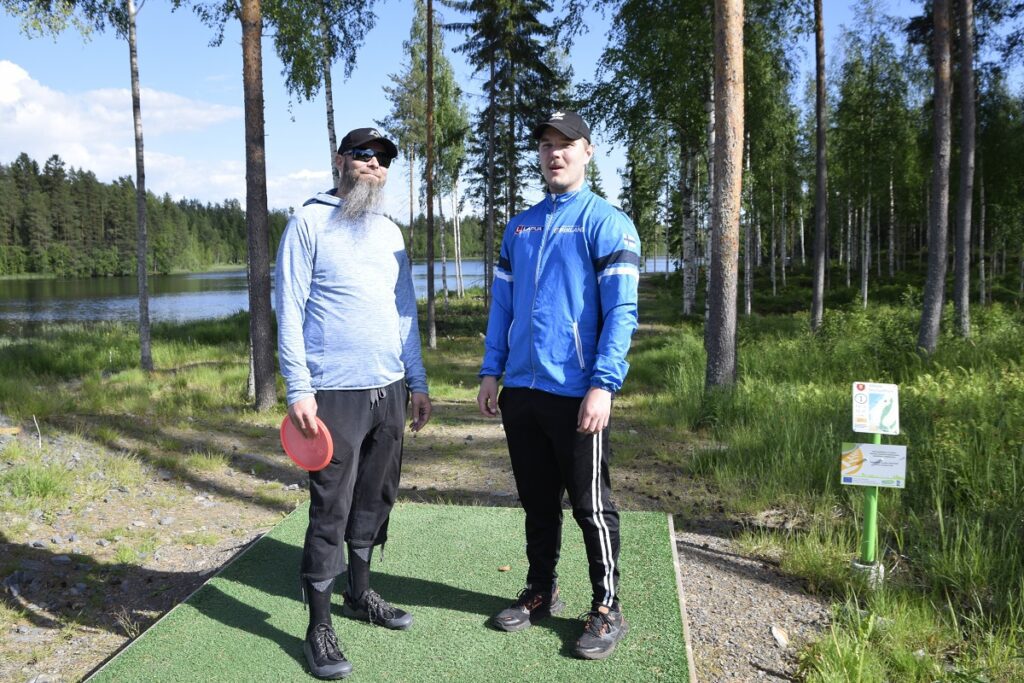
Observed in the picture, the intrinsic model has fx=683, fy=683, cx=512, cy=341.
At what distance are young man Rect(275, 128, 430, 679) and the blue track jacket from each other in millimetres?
567

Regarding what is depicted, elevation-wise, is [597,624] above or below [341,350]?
below

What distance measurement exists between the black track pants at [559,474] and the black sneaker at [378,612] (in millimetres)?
679

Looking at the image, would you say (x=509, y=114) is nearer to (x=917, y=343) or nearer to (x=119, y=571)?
(x=917, y=343)

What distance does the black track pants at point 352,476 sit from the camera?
2.72m

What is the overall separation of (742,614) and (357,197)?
9.02 feet

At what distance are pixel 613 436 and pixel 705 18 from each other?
9608 millimetres

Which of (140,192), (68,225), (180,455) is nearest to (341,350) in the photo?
(180,455)

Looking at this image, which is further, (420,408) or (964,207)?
(964,207)

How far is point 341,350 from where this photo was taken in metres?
2.75

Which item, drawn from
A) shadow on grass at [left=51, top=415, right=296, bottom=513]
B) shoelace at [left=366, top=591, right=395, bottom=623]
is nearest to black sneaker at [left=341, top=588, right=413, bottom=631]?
shoelace at [left=366, top=591, right=395, bottom=623]

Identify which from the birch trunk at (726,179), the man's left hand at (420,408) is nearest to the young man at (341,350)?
the man's left hand at (420,408)

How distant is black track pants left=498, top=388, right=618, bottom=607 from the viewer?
2.65 meters

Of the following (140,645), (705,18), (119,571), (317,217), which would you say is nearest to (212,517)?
(119,571)

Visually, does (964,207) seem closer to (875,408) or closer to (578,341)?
(875,408)
